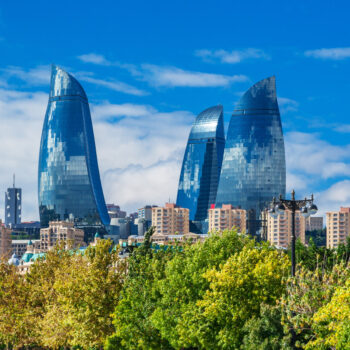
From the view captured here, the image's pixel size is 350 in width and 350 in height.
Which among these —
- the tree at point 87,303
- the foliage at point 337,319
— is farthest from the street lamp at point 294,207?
the tree at point 87,303

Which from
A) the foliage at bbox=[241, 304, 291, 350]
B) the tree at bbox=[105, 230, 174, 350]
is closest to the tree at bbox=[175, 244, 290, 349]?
the foliage at bbox=[241, 304, 291, 350]

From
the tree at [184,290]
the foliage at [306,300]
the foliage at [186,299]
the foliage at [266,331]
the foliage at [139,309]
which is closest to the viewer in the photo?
the foliage at [306,300]

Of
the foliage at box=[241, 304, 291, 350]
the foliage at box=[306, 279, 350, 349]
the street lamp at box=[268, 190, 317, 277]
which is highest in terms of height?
the street lamp at box=[268, 190, 317, 277]

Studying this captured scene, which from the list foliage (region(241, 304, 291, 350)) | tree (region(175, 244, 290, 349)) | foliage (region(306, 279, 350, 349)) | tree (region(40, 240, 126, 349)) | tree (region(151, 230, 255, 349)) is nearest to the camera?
foliage (region(306, 279, 350, 349))

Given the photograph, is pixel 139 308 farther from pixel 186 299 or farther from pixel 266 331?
pixel 266 331

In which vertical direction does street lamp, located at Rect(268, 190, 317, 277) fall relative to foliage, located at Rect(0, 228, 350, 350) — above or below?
above

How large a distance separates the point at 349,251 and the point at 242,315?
670 inches

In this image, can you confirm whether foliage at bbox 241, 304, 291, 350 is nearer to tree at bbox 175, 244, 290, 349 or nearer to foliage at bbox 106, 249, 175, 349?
tree at bbox 175, 244, 290, 349

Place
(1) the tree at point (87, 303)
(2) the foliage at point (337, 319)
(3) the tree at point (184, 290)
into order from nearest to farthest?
1. (2) the foliage at point (337, 319)
2. (3) the tree at point (184, 290)
3. (1) the tree at point (87, 303)

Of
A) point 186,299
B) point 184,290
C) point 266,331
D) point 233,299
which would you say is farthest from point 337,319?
point 186,299

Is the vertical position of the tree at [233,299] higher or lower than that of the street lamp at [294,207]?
lower

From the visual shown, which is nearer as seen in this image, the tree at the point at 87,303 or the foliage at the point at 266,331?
the foliage at the point at 266,331

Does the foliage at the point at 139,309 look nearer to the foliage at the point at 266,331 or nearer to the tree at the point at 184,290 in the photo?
the tree at the point at 184,290

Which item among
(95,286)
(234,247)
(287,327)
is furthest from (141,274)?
(287,327)
